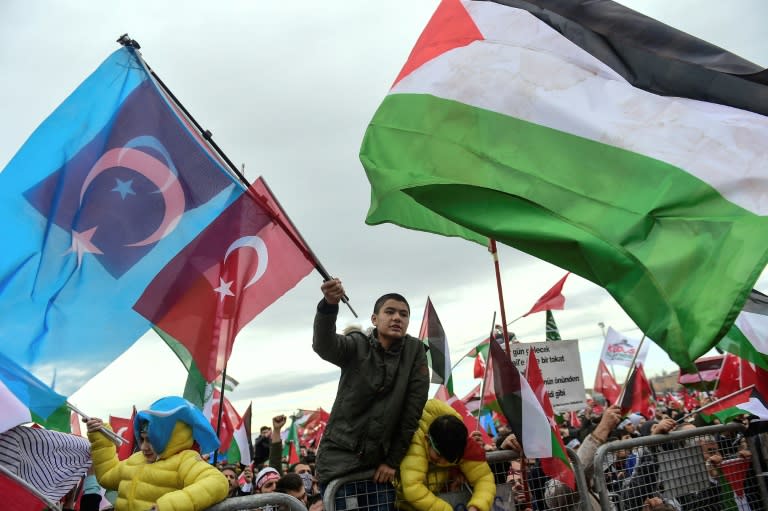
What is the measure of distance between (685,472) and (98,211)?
5137 millimetres

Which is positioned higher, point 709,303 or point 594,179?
point 594,179

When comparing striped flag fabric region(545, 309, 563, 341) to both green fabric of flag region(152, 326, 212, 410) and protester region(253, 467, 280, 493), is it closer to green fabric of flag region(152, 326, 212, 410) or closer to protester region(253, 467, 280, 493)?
protester region(253, 467, 280, 493)

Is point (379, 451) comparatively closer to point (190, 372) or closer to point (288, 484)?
point (190, 372)

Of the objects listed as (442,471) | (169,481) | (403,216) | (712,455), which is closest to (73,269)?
(169,481)

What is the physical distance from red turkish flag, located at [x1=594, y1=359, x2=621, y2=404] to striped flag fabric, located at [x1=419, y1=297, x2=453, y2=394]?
803 cm

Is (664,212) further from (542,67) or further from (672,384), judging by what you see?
(672,384)

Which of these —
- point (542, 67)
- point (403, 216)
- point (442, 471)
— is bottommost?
point (442, 471)

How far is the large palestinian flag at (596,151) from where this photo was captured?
3.70 m

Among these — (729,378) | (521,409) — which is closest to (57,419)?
(521,409)

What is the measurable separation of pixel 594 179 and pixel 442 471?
2239 mm

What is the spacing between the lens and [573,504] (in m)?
4.97

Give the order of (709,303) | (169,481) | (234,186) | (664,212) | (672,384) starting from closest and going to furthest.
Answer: (709,303) < (664,212) < (169,481) < (234,186) < (672,384)

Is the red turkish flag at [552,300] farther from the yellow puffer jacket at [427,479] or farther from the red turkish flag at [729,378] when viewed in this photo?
the yellow puffer jacket at [427,479]

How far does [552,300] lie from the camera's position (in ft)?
35.7
